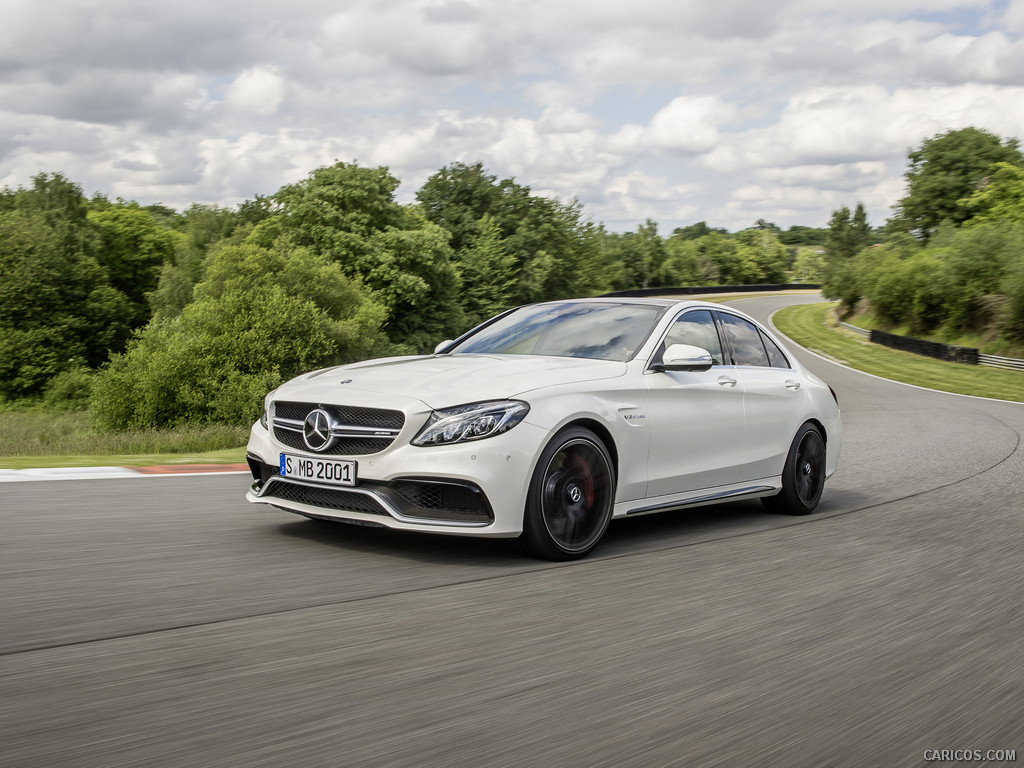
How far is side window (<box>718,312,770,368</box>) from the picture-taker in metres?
7.30

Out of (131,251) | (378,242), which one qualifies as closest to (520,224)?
(378,242)

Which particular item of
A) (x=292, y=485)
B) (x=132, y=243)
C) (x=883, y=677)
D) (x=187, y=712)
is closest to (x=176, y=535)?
(x=292, y=485)

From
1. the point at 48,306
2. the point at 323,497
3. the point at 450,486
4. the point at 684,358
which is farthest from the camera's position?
the point at 48,306

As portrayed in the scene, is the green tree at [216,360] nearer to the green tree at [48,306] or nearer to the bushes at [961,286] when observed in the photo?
the green tree at [48,306]

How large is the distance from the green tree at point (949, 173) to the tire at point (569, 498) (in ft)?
264

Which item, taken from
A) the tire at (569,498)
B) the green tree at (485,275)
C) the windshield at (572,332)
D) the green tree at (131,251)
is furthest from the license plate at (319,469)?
the green tree at (131,251)

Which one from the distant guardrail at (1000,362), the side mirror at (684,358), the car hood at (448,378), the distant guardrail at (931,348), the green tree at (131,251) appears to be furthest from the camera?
the green tree at (131,251)

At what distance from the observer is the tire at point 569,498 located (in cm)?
517

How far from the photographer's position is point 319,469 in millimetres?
5215

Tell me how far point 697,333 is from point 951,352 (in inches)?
1620

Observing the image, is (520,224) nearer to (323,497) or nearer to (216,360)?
(216,360)

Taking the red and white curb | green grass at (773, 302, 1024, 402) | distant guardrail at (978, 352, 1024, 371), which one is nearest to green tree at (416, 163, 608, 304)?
green grass at (773, 302, 1024, 402)

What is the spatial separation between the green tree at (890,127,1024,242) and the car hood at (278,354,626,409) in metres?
80.0

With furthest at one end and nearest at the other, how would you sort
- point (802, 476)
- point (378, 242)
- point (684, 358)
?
1. point (378, 242)
2. point (802, 476)
3. point (684, 358)
